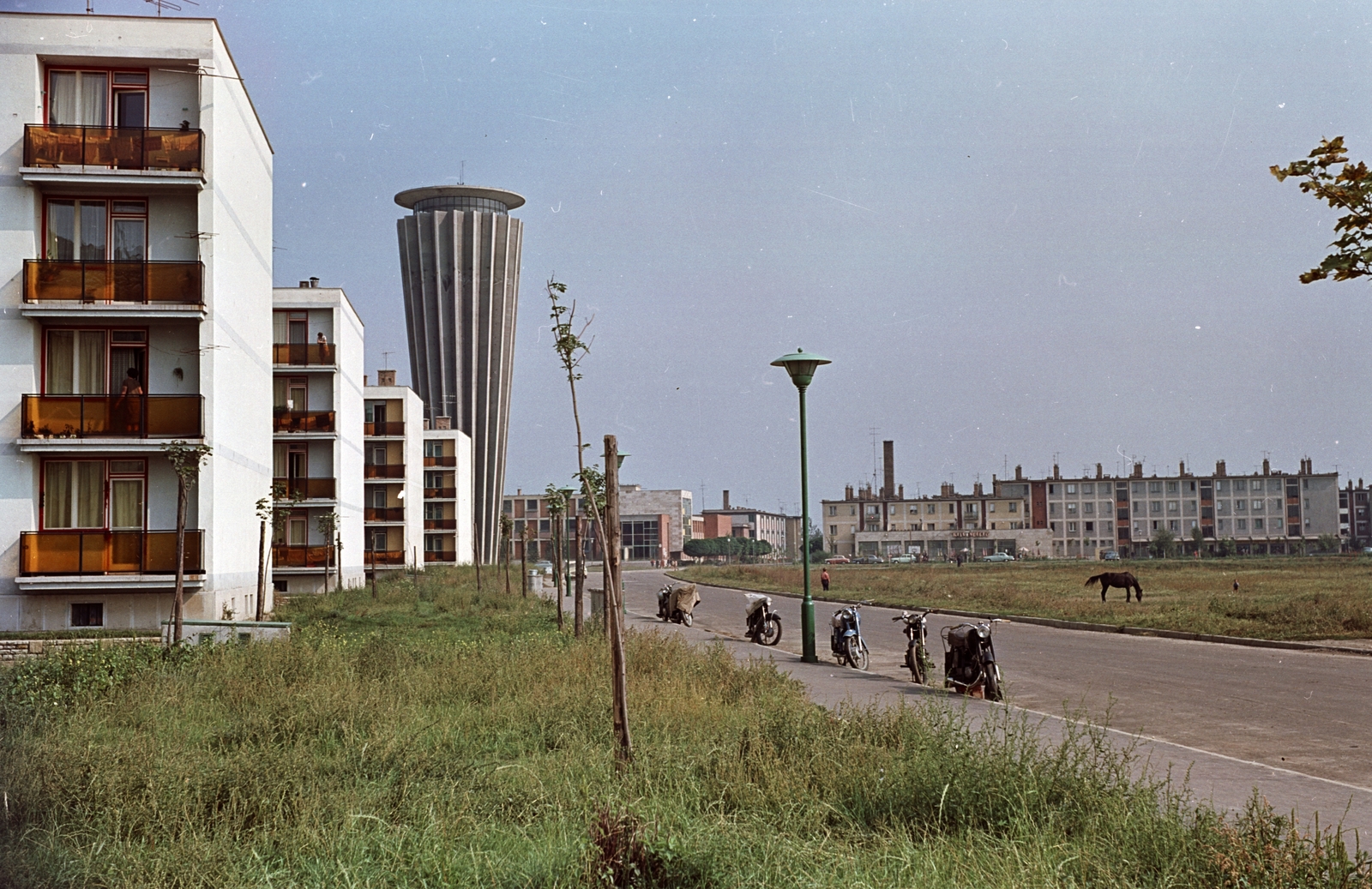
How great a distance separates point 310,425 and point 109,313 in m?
20.8

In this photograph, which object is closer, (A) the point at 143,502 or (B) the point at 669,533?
(A) the point at 143,502

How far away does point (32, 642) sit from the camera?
69.3 ft

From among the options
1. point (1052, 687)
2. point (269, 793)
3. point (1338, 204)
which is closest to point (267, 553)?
point (1052, 687)

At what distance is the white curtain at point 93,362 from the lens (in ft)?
82.5

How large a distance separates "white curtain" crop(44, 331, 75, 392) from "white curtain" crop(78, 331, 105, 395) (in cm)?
22

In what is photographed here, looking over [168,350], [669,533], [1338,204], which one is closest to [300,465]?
[168,350]

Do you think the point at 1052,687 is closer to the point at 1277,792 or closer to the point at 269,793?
the point at 1277,792

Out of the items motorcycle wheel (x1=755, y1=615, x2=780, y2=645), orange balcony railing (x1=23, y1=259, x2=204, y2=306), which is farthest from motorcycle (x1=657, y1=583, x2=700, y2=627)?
orange balcony railing (x1=23, y1=259, x2=204, y2=306)

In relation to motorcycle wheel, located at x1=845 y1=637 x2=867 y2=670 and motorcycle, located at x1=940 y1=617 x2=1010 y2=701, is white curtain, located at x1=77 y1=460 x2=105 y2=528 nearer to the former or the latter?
motorcycle wheel, located at x1=845 y1=637 x2=867 y2=670

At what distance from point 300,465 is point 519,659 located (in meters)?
34.6

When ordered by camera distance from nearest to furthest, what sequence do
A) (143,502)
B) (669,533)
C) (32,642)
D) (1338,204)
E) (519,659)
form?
(1338,204) < (519,659) < (32,642) < (143,502) < (669,533)

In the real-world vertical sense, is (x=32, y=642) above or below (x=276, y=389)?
below

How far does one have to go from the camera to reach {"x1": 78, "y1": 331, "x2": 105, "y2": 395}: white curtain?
2514 cm

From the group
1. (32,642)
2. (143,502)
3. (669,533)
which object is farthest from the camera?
(669,533)
